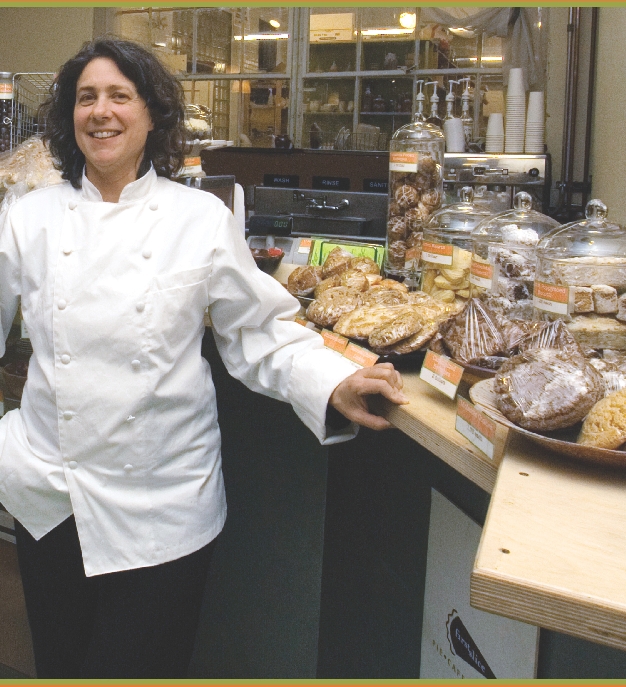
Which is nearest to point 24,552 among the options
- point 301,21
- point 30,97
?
point 30,97

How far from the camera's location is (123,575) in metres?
1.39

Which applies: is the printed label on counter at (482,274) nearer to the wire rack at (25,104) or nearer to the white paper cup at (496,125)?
the wire rack at (25,104)

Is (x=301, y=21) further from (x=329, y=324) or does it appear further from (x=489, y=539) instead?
(x=489, y=539)

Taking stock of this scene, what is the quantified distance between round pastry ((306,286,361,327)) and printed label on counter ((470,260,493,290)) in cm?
25

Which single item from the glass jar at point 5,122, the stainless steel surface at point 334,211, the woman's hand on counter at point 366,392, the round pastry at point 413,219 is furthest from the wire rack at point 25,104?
the stainless steel surface at point 334,211

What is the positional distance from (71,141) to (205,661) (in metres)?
1.37

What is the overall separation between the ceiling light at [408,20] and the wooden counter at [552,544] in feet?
16.0

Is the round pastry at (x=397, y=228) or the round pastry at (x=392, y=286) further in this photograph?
the round pastry at (x=397, y=228)

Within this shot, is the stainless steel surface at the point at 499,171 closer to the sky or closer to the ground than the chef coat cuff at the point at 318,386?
closer to the sky

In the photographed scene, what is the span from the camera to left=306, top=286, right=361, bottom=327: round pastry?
1.60 meters

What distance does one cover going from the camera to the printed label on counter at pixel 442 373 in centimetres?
116

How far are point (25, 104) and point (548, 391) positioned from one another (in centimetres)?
210

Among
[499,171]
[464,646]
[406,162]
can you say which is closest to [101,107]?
[406,162]

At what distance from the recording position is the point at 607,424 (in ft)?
2.97
